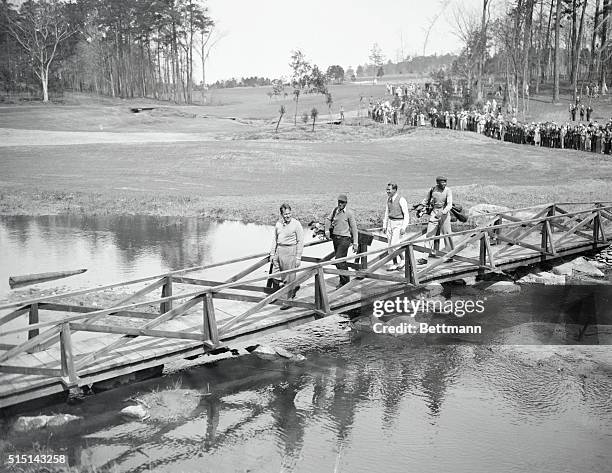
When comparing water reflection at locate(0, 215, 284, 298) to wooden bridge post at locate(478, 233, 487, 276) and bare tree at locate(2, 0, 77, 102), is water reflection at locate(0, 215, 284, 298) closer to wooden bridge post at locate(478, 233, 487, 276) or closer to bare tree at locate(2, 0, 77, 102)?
wooden bridge post at locate(478, 233, 487, 276)

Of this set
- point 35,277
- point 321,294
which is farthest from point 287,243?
point 35,277

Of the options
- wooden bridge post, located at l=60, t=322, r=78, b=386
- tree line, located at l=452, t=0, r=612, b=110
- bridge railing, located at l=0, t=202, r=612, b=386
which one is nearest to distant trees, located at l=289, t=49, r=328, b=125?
tree line, located at l=452, t=0, r=612, b=110

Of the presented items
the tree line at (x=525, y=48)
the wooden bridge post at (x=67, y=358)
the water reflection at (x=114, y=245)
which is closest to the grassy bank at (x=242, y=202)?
the water reflection at (x=114, y=245)

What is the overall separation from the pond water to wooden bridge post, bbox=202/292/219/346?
2.76ft

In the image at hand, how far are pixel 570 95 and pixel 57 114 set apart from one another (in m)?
40.8

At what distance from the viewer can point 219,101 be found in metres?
78.5

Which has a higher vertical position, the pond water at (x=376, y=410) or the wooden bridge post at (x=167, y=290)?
the wooden bridge post at (x=167, y=290)

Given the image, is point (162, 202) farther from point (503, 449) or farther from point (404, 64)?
point (404, 64)

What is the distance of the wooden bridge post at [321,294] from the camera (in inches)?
398

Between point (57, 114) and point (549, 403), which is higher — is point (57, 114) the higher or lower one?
the higher one

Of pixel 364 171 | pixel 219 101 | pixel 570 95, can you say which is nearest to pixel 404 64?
pixel 219 101

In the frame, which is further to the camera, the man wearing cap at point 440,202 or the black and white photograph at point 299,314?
the man wearing cap at point 440,202

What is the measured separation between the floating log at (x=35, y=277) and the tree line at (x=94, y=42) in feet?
129

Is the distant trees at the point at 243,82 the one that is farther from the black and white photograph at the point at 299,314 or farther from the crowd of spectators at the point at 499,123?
the black and white photograph at the point at 299,314
